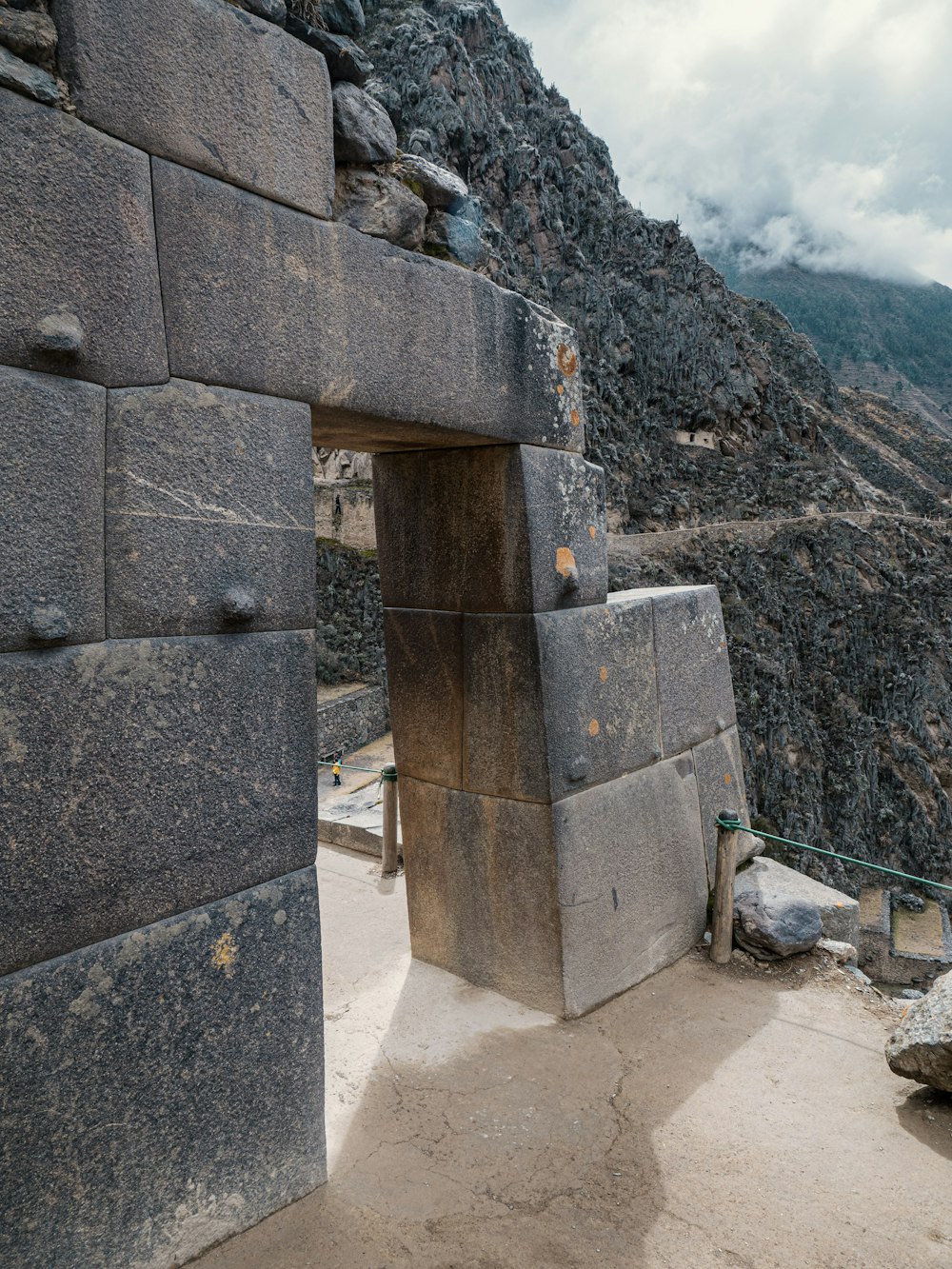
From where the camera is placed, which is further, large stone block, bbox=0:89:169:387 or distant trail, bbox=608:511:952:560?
distant trail, bbox=608:511:952:560

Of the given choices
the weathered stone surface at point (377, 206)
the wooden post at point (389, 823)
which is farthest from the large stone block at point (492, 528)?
the wooden post at point (389, 823)

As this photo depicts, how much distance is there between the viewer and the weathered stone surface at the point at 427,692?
3307mm

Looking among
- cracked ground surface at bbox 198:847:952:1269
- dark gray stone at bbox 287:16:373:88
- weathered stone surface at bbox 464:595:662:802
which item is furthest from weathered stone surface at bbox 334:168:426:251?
cracked ground surface at bbox 198:847:952:1269

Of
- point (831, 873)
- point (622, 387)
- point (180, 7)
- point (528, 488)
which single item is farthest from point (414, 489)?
point (622, 387)

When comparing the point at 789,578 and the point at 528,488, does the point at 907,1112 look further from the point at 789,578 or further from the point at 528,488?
the point at 789,578

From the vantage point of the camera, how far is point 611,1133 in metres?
2.56

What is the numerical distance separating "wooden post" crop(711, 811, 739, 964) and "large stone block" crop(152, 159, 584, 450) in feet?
6.45

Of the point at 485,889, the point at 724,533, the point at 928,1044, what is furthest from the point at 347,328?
the point at 724,533

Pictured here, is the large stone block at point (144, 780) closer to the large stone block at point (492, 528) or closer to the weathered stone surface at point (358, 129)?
the large stone block at point (492, 528)

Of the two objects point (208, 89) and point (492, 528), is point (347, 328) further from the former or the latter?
point (492, 528)

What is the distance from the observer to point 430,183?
8.46ft

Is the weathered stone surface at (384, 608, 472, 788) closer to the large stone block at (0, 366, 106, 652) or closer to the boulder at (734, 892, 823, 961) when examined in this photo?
the boulder at (734, 892, 823, 961)

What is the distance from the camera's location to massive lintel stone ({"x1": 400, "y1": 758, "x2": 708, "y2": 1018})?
310 cm

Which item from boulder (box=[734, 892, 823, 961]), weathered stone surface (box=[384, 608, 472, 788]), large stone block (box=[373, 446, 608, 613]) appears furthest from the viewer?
boulder (box=[734, 892, 823, 961])
